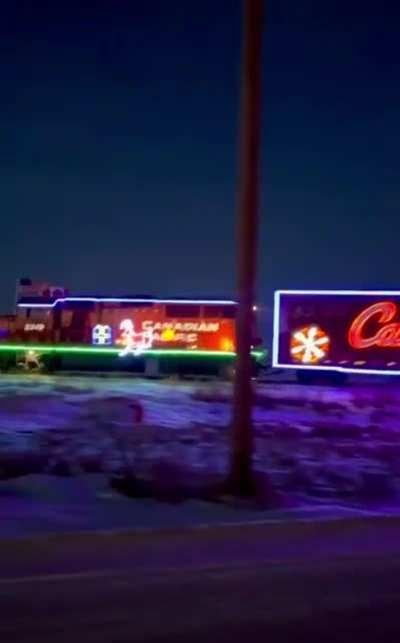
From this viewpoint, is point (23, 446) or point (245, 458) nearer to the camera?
point (245, 458)

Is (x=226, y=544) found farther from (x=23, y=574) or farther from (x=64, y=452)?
(x=64, y=452)

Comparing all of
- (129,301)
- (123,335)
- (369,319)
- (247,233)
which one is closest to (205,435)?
(247,233)

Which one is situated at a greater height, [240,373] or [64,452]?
[240,373]

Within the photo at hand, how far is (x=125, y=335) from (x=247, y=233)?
43.5 m

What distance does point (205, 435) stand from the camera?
1078 inches

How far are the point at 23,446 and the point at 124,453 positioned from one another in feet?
7.15

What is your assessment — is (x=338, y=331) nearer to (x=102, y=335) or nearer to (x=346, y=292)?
(x=346, y=292)

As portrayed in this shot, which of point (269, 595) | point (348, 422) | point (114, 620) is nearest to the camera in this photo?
point (114, 620)

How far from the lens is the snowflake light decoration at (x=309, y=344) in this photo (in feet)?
178

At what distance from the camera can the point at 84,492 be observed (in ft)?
57.1

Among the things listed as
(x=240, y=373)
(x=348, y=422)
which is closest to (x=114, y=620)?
(x=240, y=373)

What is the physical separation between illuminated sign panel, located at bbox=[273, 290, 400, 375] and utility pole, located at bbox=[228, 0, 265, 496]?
35.1m

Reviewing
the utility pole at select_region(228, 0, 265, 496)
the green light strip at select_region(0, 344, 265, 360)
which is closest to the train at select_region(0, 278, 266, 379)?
the green light strip at select_region(0, 344, 265, 360)

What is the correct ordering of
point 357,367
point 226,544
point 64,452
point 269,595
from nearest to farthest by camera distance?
point 269,595, point 226,544, point 64,452, point 357,367
